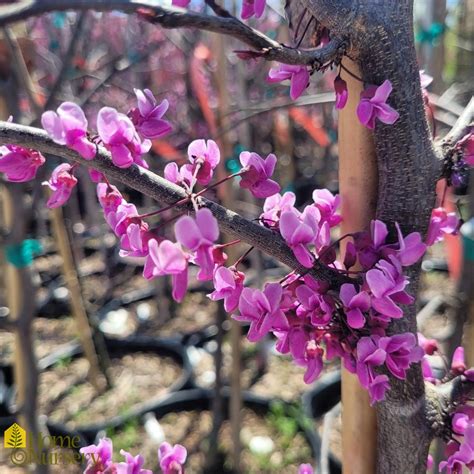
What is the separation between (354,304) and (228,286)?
0.10 meters

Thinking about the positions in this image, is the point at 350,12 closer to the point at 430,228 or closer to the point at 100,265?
the point at 430,228

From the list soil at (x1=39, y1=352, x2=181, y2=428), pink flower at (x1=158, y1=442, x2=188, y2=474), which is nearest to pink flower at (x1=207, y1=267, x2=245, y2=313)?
pink flower at (x1=158, y1=442, x2=188, y2=474)

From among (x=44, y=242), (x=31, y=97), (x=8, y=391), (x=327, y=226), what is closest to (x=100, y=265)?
(x=44, y=242)

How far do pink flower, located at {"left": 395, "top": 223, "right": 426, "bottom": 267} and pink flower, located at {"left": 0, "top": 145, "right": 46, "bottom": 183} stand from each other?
12.5 inches

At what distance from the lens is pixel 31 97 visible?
1328mm

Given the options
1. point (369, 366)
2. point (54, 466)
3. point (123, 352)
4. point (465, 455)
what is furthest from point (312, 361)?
point (123, 352)

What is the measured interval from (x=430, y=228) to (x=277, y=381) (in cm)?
167

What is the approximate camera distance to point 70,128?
1.35 ft

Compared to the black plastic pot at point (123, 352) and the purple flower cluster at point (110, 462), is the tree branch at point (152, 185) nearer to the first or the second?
the purple flower cluster at point (110, 462)

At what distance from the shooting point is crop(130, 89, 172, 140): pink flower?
0.48m

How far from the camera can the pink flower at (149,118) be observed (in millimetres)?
476

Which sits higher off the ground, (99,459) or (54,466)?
(99,459)

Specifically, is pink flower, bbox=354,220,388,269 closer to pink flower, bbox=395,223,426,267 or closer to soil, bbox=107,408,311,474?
pink flower, bbox=395,223,426,267

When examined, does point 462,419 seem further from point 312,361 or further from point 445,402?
point 312,361
